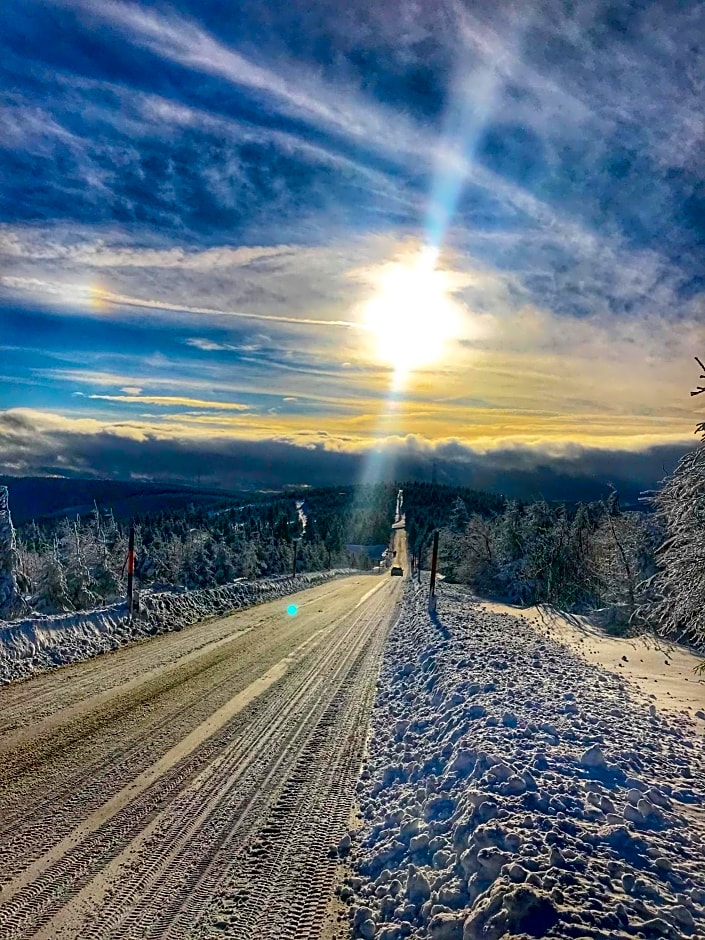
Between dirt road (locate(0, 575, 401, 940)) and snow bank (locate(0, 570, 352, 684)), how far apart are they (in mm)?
786

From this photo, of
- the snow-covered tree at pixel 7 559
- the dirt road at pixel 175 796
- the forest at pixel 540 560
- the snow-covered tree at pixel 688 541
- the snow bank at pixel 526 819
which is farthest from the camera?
the snow-covered tree at pixel 7 559

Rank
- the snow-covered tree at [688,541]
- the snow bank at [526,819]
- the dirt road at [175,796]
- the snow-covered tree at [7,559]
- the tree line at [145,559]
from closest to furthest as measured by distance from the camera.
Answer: the snow bank at [526,819]
the dirt road at [175,796]
the snow-covered tree at [688,541]
the snow-covered tree at [7,559]
the tree line at [145,559]

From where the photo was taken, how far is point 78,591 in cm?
2714

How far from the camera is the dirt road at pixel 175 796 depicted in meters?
4.90

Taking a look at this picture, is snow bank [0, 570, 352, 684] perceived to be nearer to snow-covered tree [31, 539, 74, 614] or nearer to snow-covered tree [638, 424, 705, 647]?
snow-covered tree [31, 539, 74, 614]

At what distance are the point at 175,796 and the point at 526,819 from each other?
368 centimetres

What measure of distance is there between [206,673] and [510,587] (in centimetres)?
3461

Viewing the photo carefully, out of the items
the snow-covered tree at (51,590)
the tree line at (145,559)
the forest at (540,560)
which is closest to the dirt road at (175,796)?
the forest at (540,560)

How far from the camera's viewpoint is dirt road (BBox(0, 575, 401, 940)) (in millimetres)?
4898

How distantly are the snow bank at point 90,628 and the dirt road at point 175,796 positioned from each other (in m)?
0.79

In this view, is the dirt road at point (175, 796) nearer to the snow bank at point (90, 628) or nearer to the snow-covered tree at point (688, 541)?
the snow bank at point (90, 628)

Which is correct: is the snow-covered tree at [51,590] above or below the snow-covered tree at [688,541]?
below

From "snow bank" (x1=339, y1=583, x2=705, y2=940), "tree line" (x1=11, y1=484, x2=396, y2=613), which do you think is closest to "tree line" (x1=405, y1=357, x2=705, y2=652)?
"snow bank" (x1=339, y1=583, x2=705, y2=940)

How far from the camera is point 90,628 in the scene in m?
15.2
